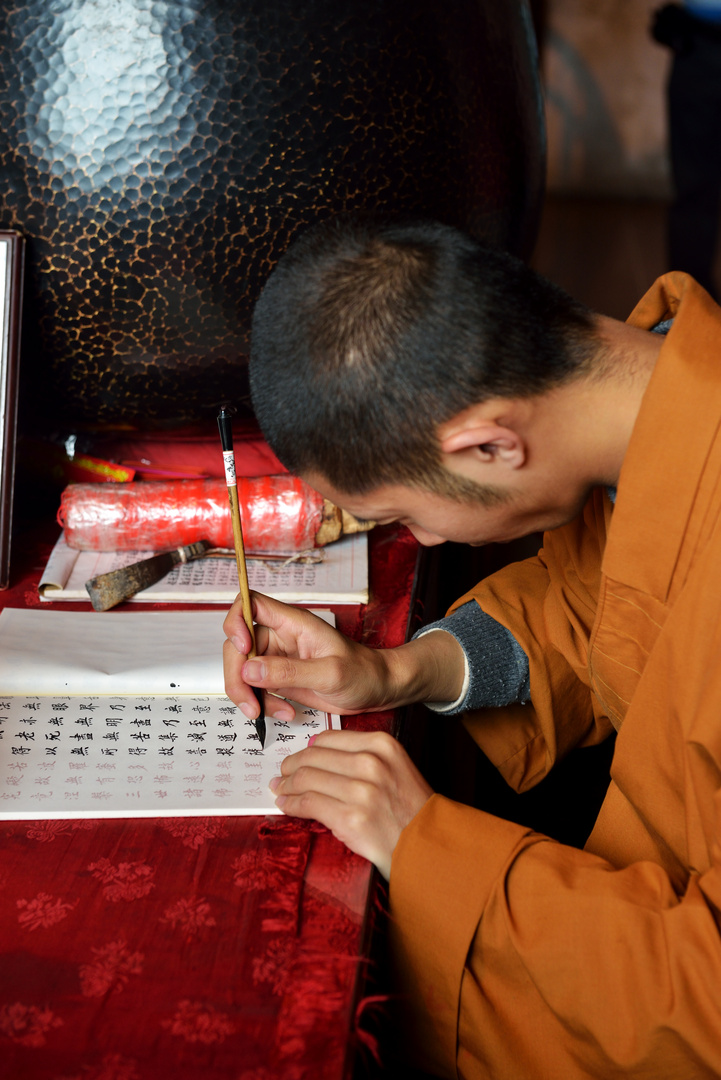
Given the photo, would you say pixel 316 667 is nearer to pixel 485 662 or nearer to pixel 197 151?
pixel 485 662

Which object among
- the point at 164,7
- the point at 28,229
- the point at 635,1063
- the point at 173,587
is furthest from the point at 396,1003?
the point at 164,7

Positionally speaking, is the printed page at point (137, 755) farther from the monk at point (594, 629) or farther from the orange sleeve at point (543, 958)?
the orange sleeve at point (543, 958)

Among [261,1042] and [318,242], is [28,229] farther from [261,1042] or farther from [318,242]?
[261,1042]

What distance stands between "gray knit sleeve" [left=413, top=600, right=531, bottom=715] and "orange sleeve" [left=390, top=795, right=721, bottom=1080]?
0.72 ft

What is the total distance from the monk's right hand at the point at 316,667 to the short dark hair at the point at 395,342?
152 mm

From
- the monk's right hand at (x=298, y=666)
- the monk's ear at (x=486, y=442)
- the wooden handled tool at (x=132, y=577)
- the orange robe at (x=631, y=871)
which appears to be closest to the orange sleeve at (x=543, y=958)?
the orange robe at (x=631, y=871)

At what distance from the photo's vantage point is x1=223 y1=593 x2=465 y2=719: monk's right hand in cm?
78

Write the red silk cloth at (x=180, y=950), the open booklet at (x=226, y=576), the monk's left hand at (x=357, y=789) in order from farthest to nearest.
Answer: the open booklet at (x=226, y=576)
the monk's left hand at (x=357, y=789)
the red silk cloth at (x=180, y=950)

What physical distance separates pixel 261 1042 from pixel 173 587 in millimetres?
557

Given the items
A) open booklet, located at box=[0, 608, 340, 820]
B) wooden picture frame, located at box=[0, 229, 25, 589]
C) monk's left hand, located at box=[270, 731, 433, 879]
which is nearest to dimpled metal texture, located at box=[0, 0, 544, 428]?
wooden picture frame, located at box=[0, 229, 25, 589]

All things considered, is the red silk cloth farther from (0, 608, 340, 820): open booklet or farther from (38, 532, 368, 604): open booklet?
(38, 532, 368, 604): open booklet

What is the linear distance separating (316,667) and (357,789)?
0.39 feet

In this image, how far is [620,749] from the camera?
2.48 ft

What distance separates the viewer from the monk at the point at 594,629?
635 millimetres
